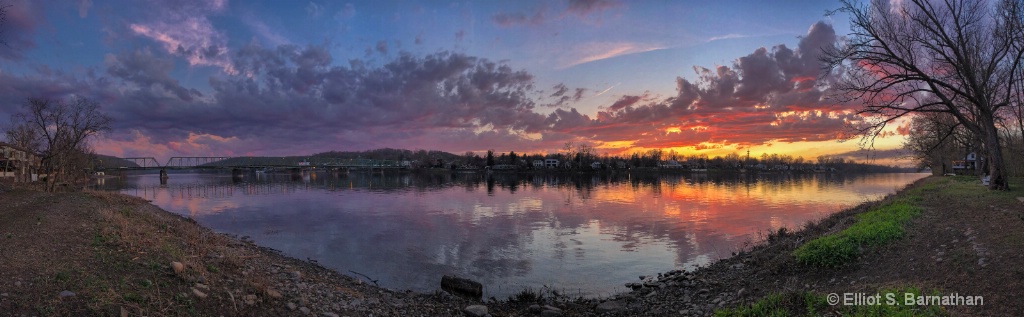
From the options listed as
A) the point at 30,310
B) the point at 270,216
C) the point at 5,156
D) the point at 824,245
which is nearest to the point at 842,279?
the point at 824,245

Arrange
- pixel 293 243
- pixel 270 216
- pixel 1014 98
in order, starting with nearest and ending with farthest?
pixel 293 243, pixel 1014 98, pixel 270 216

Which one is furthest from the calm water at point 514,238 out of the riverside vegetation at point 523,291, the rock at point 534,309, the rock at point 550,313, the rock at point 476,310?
the rock at point 550,313

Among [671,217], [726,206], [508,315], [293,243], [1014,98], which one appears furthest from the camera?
[726,206]

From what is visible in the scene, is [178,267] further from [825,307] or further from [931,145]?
[931,145]

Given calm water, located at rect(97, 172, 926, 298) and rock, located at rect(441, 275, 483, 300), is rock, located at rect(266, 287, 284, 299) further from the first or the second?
calm water, located at rect(97, 172, 926, 298)

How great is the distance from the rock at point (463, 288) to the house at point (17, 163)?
6017 centimetres

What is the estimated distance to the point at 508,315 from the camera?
1242 cm

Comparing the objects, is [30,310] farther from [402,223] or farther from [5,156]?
[5,156]

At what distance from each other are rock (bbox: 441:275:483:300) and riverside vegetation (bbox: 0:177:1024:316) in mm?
591

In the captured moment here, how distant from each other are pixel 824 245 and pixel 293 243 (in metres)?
25.0

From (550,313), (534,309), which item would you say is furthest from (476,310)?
(550,313)

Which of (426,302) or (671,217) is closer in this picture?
(426,302)

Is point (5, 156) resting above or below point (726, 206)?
above

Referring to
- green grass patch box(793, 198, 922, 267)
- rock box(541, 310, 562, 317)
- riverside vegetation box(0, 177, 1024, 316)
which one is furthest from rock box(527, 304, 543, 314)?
green grass patch box(793, 198, 922, 267)
